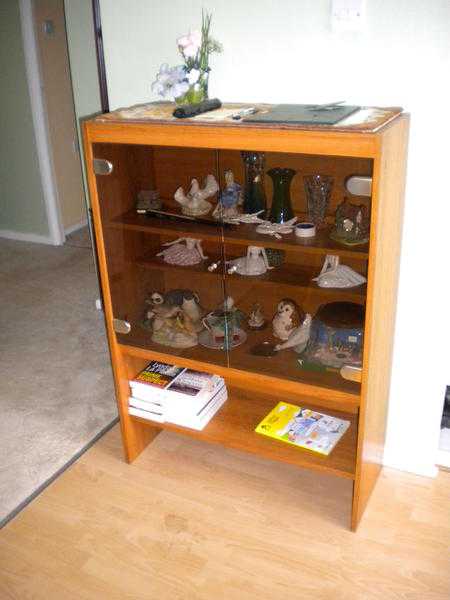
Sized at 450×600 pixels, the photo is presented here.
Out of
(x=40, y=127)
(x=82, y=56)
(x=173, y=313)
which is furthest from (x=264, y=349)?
(x=40, y=127)

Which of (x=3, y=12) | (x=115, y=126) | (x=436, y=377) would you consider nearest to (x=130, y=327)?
(x=115, y=126)

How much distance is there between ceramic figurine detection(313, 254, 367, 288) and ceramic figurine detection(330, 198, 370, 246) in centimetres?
7

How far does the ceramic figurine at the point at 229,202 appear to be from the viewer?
190cm

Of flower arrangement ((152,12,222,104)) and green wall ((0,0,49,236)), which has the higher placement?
flower arrangement ((152,12,222,104))

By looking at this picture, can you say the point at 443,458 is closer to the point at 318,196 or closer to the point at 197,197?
the point at 318,196

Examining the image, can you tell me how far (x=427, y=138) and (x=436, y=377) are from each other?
2.78 feet

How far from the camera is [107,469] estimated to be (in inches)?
94.3

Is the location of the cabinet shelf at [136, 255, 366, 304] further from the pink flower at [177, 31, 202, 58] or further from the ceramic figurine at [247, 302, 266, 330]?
the pink flower at [177, 31, 202, 58]

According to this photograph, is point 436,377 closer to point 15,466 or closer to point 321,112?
point 321,112

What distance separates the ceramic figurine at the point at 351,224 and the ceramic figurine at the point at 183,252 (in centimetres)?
48

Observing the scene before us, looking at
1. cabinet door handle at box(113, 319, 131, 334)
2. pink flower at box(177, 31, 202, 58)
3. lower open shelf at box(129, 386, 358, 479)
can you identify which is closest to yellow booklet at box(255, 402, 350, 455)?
lower open shelf at box(129, 386, 358, 479)

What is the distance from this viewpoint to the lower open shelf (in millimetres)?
2076

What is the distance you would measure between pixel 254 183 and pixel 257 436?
0.94m

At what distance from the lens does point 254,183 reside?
1.90 m
